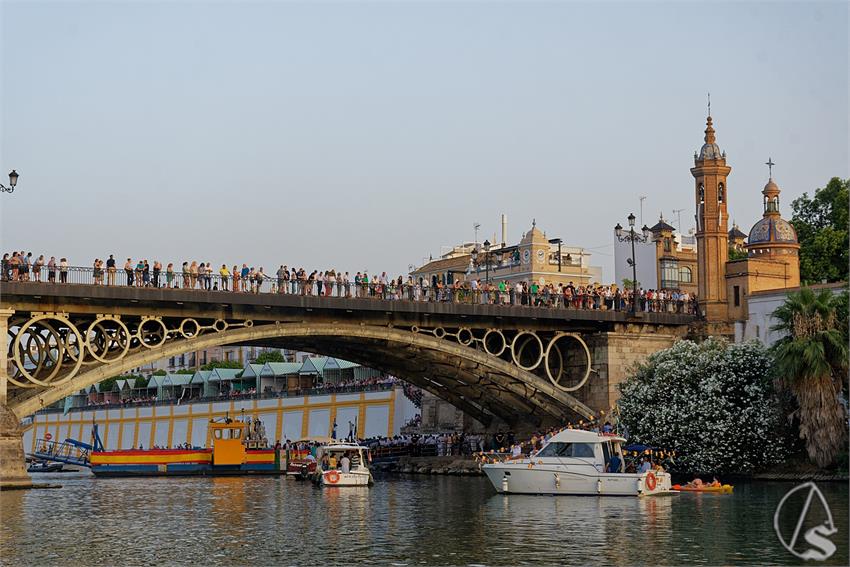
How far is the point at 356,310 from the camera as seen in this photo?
53062 millimetres

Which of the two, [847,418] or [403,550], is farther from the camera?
[847,418]

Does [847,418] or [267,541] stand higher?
[847,418]

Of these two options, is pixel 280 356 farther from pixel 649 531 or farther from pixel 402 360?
pixel 649 531

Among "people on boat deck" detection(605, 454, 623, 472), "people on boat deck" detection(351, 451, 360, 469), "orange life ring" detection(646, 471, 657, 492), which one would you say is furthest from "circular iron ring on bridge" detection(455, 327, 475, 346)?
"orange life ring" detection(646, 471, 657, 492)

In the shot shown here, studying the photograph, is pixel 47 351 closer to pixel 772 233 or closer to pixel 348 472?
pixel 348 472

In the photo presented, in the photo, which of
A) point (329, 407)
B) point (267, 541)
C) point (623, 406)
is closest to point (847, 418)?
point (623, 406)

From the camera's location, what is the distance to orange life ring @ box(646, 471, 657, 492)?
41.2m

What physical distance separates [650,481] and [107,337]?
19598 millimetres

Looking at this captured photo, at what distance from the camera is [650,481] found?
41.2 meters

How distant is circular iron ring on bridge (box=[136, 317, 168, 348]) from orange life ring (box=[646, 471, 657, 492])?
18.0 meters

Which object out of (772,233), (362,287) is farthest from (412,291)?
(772,233)

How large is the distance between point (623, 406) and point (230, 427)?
70.7ft

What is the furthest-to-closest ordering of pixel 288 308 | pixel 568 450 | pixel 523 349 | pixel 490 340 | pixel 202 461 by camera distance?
pixel 202 461, pixel 523 349, pixel 490 340, pixel 288 308, pixel 568 450

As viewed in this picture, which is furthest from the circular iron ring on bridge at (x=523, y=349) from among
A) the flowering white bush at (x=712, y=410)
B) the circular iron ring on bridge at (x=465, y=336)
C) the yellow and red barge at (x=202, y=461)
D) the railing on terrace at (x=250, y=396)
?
the railing on terrace at (x=250, y=396)
